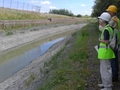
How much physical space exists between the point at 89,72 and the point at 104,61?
2.74 meters

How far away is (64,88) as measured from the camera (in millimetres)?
7695

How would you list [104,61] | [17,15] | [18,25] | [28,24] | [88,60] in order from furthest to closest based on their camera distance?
[17,15], [28,24], [18,25], [88,60], [104,61]

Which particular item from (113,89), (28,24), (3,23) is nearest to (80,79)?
(113,89)

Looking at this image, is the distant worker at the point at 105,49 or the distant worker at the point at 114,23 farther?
the distant worker at the point at 114,23

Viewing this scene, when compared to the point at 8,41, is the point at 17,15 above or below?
above

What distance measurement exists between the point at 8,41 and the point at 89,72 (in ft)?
69.7

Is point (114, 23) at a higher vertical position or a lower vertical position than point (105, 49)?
Result: higher

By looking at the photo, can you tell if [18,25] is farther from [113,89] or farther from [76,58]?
[113,89]

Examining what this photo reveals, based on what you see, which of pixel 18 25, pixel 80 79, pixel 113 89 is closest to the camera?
pixel 113 89

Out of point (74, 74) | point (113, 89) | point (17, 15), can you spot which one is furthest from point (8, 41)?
point (17, 15)

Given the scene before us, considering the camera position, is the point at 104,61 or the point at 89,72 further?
the point at 89,72

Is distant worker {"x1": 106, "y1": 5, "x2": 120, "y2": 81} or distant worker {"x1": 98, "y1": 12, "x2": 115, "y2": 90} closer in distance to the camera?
distant worker {"x1": 98, "y1": 12, "x2": 115, "y2": 90}

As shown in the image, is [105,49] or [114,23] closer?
[105,49]

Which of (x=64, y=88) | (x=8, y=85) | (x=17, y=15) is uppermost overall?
(x=17, y=15)
